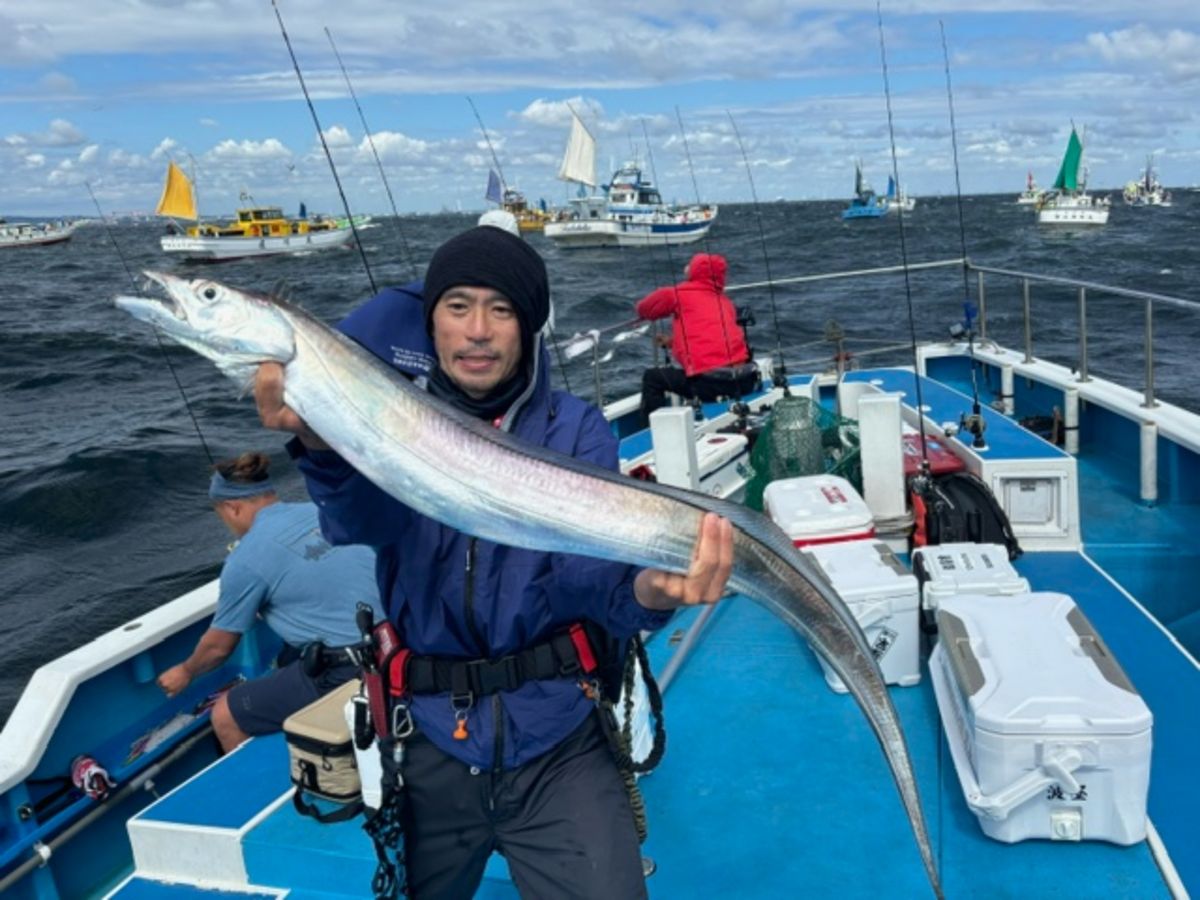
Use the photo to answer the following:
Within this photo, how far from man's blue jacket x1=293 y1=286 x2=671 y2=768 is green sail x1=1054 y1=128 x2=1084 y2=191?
264ft

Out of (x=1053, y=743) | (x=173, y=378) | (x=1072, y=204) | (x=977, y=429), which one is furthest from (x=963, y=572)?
(x=1072, y=204)

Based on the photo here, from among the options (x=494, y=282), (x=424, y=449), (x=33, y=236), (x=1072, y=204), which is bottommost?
(x=1072, y=204)

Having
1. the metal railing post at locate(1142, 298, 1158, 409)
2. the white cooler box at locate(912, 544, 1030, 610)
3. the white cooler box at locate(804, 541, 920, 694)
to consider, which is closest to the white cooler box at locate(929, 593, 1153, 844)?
the white cooler box at locate(804, 541, 920, 694)

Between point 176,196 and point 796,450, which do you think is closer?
point 796,450

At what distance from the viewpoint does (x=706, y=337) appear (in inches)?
381

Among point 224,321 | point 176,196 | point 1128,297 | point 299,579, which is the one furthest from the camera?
point 176,196

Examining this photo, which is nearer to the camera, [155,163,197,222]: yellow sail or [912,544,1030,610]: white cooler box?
[912,544,1030,610]: white cooler box

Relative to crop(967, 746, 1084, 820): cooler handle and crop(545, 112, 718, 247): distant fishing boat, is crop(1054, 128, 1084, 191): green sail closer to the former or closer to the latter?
crop(545, 112, 718, 247): distant fishing boat

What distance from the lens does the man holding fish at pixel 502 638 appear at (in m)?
2.49

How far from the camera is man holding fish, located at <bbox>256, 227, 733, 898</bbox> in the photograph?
249 cm

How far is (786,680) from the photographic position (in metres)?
5.06

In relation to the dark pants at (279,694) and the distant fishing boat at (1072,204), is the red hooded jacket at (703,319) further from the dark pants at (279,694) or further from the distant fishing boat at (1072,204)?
the distant fishing boat at (1072,204)

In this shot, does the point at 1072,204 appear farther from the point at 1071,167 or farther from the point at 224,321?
the point at 224,321

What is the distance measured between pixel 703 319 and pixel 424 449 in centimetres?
777
